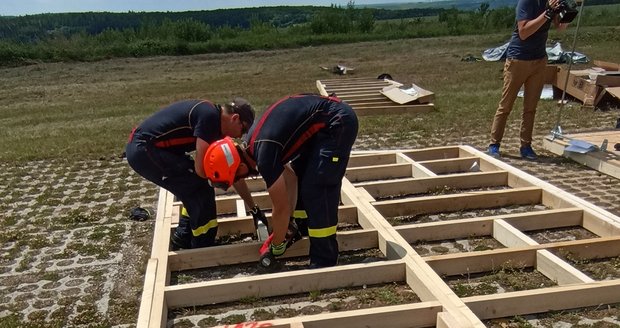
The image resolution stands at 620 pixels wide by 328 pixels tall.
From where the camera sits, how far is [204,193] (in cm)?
404

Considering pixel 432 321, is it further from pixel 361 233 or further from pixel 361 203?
pixel 361 203

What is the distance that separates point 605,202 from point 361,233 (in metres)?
2.49

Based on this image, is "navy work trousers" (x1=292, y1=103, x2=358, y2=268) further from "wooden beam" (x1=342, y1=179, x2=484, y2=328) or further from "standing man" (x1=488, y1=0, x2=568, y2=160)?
"standing man" (x1=488, y1=0, x2=568, y2=160)

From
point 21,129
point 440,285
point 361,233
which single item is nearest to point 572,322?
point 440,285

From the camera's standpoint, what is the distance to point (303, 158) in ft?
12.6

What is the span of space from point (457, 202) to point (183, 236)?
2.43 m

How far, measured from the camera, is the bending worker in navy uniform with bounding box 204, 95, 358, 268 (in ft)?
10.9

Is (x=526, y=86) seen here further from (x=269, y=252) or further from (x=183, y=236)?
(x=183, y=236)

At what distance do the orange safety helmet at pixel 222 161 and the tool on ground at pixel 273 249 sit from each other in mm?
611

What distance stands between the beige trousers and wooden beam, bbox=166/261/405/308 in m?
3.38

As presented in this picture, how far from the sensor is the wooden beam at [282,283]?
3.37 m

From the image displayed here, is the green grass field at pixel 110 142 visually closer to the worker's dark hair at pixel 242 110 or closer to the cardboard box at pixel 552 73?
the cardboard box at pixel 552 73

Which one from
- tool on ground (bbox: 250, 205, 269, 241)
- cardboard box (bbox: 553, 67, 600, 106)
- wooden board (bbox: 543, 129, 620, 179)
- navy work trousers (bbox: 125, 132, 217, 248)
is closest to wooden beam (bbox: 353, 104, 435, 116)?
cardboard box (bbox: 553, 67, 600, 106)

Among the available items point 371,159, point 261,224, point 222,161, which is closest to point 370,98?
point 371,159
